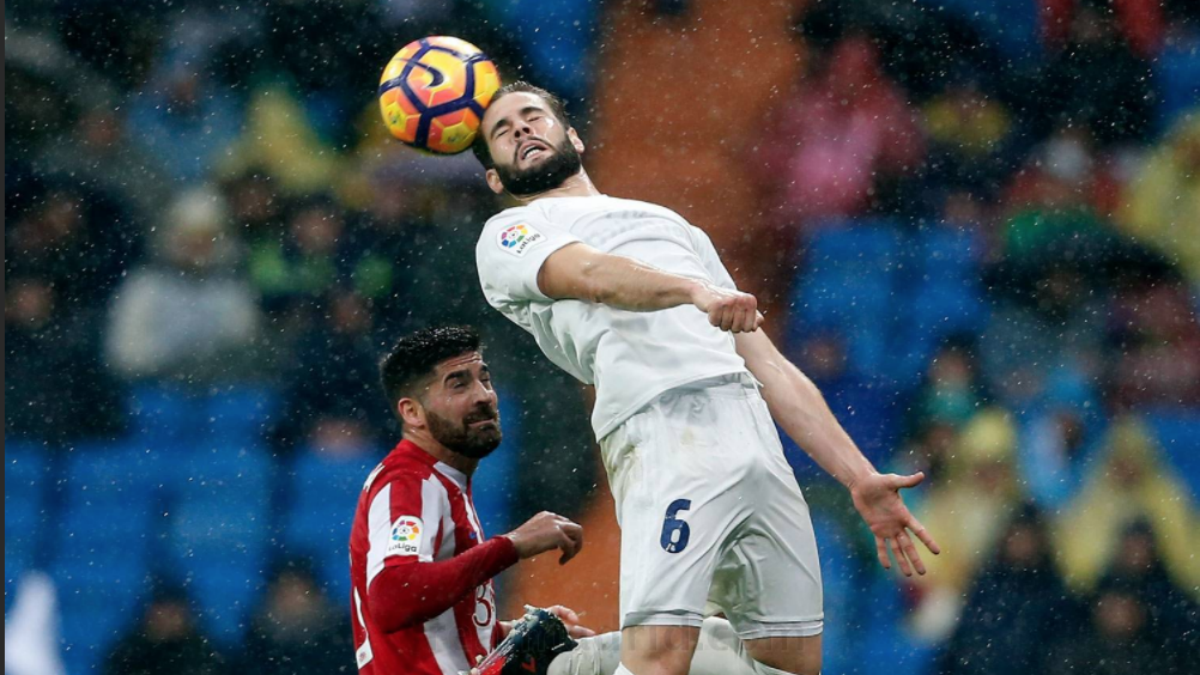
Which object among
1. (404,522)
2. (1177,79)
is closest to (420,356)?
(404,522)

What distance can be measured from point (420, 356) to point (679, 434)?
0.95m

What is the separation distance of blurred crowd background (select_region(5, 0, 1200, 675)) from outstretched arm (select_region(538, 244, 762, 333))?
325 centimetres

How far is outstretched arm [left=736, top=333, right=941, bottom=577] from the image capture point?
3059 mm

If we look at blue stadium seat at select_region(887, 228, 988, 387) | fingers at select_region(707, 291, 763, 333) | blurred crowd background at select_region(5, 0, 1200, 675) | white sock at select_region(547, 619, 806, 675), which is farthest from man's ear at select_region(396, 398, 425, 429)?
blue stadium seat at select_region(887, 228, 988, 387)

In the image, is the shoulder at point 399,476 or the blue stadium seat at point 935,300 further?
the blue stadium seat at point 935,300

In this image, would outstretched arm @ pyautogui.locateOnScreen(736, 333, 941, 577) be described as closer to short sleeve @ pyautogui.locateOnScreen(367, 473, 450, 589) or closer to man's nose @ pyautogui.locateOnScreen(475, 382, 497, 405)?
man's nose @ pyautogui.locateOnScreen(475, 382, 497, 405)

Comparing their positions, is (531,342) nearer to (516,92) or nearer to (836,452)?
(516,92)

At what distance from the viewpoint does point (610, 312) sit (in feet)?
10.1

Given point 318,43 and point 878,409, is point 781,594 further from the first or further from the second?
point 318,43

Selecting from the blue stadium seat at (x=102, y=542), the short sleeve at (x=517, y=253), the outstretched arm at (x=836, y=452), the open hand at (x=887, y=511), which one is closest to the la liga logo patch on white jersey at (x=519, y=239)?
the short sleeve at (x=517, y=253)

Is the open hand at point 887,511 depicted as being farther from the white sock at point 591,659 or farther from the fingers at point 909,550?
the white sock at point 591,659

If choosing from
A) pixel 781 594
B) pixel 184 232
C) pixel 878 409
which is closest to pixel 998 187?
pixel 878 409

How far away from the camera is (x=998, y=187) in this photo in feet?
21.4

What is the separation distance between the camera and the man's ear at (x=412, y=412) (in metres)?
3.63
